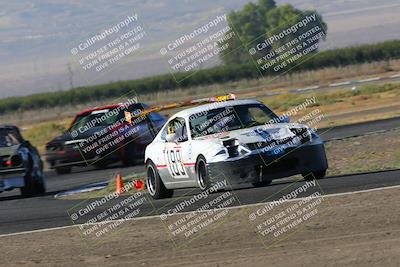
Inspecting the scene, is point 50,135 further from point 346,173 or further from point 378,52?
point 378,52

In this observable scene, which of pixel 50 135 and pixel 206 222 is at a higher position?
pixel 206 222

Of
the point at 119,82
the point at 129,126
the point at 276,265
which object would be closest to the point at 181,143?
the point at 276,265

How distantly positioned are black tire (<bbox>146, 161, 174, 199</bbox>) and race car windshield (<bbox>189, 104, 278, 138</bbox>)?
1.13m

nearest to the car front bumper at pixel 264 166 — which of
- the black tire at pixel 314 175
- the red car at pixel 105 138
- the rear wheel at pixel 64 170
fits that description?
the black tire at pixel 314 175

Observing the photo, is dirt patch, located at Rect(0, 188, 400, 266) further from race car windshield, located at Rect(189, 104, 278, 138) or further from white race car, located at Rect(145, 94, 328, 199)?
race car windshield, located at Rect(189, 104, 278, 138)

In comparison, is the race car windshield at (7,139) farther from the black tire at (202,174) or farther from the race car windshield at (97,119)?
the black tire at (202,174)

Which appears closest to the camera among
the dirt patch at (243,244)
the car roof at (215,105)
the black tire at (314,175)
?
the dirt patch at (243,244)

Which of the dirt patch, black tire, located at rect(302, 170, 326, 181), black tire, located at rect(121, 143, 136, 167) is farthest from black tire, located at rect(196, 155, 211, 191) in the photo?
black tire, located at rect(121, 143, 136, 167)

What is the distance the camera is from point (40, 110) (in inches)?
4028

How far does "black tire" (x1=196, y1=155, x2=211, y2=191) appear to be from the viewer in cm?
1492

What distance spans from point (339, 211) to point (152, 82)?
9464 cm

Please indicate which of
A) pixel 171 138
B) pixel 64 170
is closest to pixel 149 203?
pixel 171 138

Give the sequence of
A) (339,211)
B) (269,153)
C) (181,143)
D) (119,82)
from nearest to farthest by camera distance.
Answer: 1. (339,211)
2. (269,153)
3. (181,143)
4. (119,82)

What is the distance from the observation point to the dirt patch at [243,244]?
935 cm
